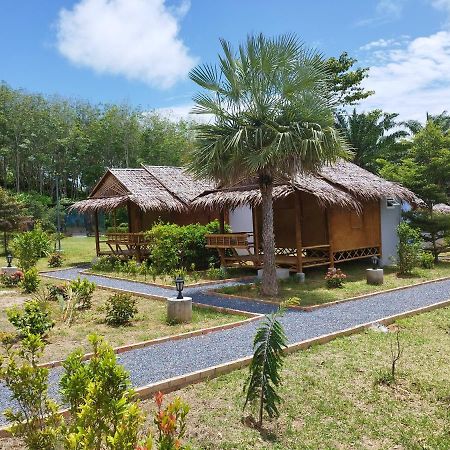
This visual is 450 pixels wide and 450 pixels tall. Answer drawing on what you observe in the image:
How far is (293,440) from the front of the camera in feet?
14.4

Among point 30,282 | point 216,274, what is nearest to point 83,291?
point 30,282

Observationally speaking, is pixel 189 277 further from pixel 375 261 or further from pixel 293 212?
pixel 375 261

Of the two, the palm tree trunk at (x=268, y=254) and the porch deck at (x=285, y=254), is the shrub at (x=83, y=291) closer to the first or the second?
the palm tree trunk at (x=268, y=254)

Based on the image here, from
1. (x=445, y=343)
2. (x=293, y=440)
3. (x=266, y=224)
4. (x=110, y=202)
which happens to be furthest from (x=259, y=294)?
(x=110, y=202)

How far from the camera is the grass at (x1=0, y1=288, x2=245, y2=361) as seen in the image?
25.4 ft

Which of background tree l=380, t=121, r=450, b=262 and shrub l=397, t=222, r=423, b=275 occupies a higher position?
background tree l=380, t=121, r=450, b=262

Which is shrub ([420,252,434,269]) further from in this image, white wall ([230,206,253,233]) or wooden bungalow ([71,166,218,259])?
wooden bungalow ([71,166,218,259])

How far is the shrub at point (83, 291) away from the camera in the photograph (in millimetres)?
10216

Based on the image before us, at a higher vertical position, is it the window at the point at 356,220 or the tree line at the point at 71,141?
the tree line at the point at 71,141

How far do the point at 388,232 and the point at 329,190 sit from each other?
431 cm

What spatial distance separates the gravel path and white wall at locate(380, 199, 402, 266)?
3.92m

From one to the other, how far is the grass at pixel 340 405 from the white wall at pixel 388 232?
1008cm

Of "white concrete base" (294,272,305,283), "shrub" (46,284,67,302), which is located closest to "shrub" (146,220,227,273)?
"white concrete base" (294,272,305,283)

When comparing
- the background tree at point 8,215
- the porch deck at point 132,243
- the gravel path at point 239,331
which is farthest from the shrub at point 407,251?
the background tree at point 8,215
